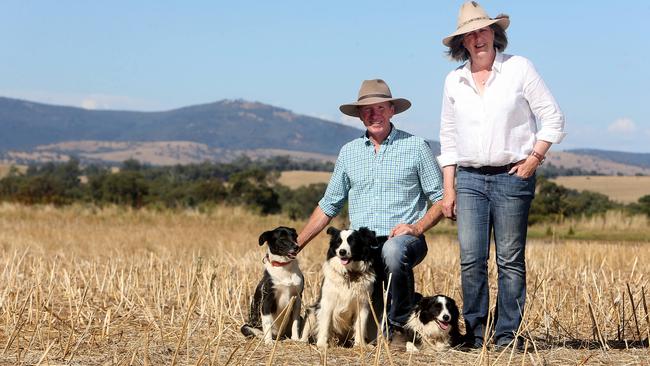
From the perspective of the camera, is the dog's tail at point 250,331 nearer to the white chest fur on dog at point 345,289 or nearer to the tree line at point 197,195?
the white chest fur on dog at point 345,289

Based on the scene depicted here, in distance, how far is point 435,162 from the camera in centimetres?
779

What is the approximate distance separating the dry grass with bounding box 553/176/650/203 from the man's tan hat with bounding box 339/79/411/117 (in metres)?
82.7

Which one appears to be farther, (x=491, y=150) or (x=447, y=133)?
(x=447, y=133)

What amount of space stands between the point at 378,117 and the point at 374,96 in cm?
19

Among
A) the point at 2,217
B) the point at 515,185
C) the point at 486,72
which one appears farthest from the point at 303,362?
the point at 2,217

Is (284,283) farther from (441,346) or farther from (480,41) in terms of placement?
(480,41)

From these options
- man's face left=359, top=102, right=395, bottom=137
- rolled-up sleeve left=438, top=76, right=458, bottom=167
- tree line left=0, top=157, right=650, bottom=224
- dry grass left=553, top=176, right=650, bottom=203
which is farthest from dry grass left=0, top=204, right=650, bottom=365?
dry grass left=553, top=176, right=650, bottom=203

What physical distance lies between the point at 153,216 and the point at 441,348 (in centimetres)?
2331

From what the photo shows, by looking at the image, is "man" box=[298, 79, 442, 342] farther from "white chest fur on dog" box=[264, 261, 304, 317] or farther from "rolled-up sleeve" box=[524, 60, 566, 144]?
"rolled-up sleeve" box=[524, 60, 566, 144]

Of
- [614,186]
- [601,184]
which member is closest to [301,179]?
Answer: [601,184]

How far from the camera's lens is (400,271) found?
24.2ft

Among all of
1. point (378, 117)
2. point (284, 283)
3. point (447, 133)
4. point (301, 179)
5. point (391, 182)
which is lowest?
point (301, 179)

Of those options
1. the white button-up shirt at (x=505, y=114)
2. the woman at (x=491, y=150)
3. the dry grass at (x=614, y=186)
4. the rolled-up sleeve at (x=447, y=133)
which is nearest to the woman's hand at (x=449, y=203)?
the woman at (x=491, y=150)

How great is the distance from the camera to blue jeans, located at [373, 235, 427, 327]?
734 centimetres
